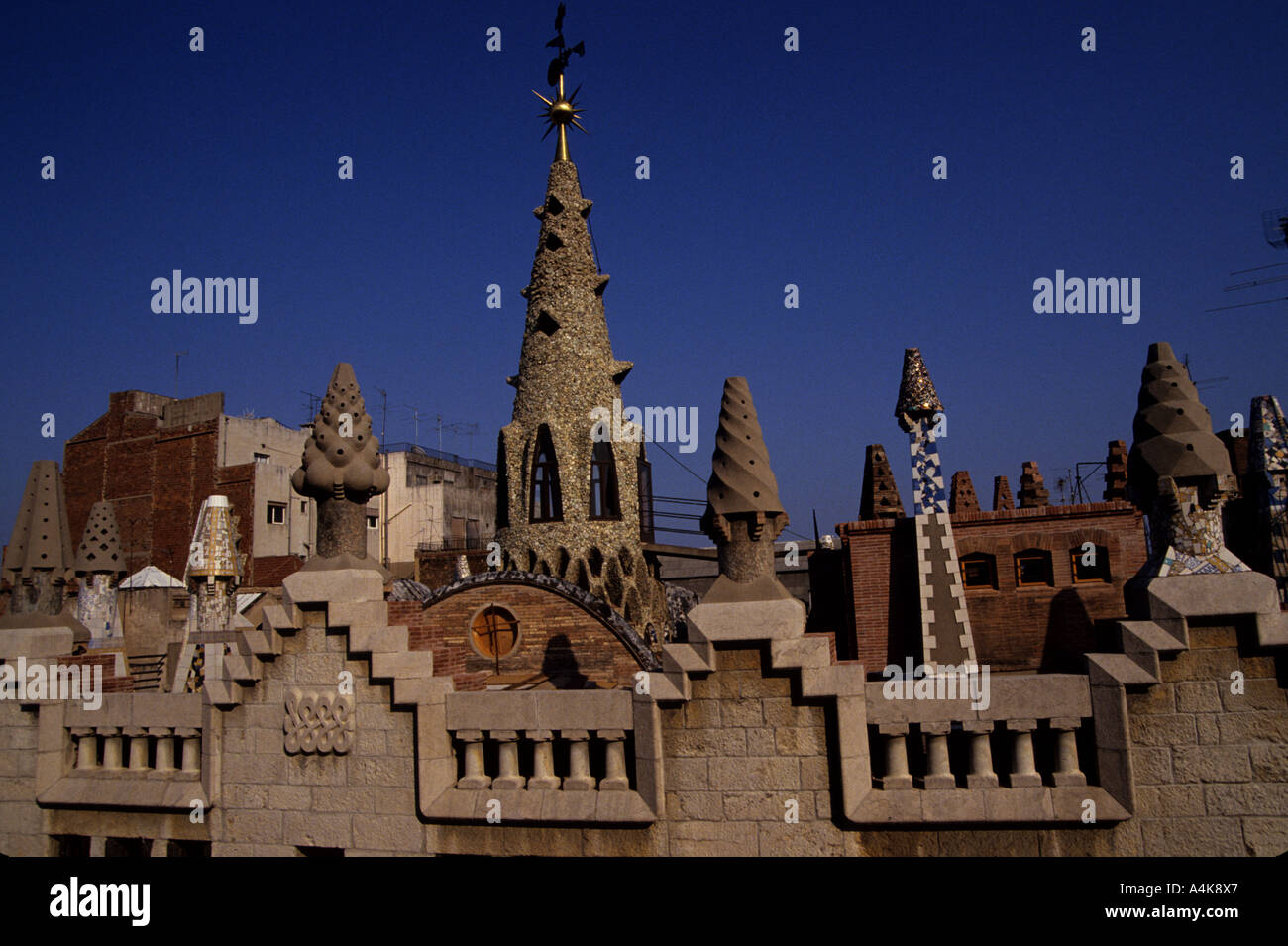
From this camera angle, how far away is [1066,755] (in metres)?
6.98

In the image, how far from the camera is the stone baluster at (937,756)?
23.3ft

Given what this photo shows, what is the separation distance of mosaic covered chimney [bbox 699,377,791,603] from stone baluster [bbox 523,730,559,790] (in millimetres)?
1861

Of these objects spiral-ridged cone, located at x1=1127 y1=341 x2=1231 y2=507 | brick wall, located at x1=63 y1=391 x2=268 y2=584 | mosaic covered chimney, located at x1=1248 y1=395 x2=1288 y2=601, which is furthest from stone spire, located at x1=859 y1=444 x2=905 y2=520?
brick wall, located at x1=63 y1=391 x2=268 y2=584

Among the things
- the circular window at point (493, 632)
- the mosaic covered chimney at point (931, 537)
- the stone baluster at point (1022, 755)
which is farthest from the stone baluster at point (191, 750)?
the mosaic covered chimney at point (931, 537)

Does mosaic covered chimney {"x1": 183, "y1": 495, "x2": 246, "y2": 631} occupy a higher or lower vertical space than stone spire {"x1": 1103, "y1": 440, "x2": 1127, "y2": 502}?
lower

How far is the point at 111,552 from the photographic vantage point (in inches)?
747

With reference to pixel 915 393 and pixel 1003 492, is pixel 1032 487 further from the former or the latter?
pixel 915 393

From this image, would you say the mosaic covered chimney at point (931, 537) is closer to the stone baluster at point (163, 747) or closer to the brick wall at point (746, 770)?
the brick wall at point (746, 770)

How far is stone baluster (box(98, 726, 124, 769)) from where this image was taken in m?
8.90

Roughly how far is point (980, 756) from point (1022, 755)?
0.33 meters

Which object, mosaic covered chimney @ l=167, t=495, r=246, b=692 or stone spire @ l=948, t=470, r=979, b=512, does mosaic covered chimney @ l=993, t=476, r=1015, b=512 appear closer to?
stone spire @ l=948, t=470, r=979, b=512

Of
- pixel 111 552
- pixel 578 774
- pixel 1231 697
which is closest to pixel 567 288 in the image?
pixel 111 552
